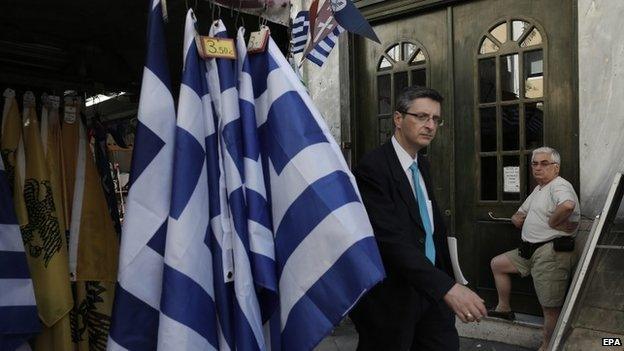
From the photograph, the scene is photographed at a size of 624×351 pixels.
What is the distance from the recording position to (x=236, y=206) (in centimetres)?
149

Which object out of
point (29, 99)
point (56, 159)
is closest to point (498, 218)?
point (56, 159)

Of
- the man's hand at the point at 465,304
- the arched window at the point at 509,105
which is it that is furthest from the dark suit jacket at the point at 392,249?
the arched window at the point at 509,105

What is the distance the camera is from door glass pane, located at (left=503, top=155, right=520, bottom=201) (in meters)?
4.47

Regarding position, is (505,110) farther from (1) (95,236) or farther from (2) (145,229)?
(2) (145,229)

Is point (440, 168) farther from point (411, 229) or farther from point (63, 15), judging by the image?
point (63, 15)

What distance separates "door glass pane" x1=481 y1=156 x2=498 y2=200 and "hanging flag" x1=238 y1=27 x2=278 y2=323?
354 cm

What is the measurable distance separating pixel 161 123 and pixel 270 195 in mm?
397

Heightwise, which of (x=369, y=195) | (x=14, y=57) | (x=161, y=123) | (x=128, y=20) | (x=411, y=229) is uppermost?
(x=128, y=20)

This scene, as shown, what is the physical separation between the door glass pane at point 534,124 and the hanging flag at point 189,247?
366 cm

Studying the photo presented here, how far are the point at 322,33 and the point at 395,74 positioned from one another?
1.67m

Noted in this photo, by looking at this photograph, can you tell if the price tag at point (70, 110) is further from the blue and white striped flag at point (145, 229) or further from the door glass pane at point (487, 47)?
the door glass pane at point (487, 47)

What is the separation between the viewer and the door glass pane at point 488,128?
4.59 metres

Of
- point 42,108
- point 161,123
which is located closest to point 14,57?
point 42,108

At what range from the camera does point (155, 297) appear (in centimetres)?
146
